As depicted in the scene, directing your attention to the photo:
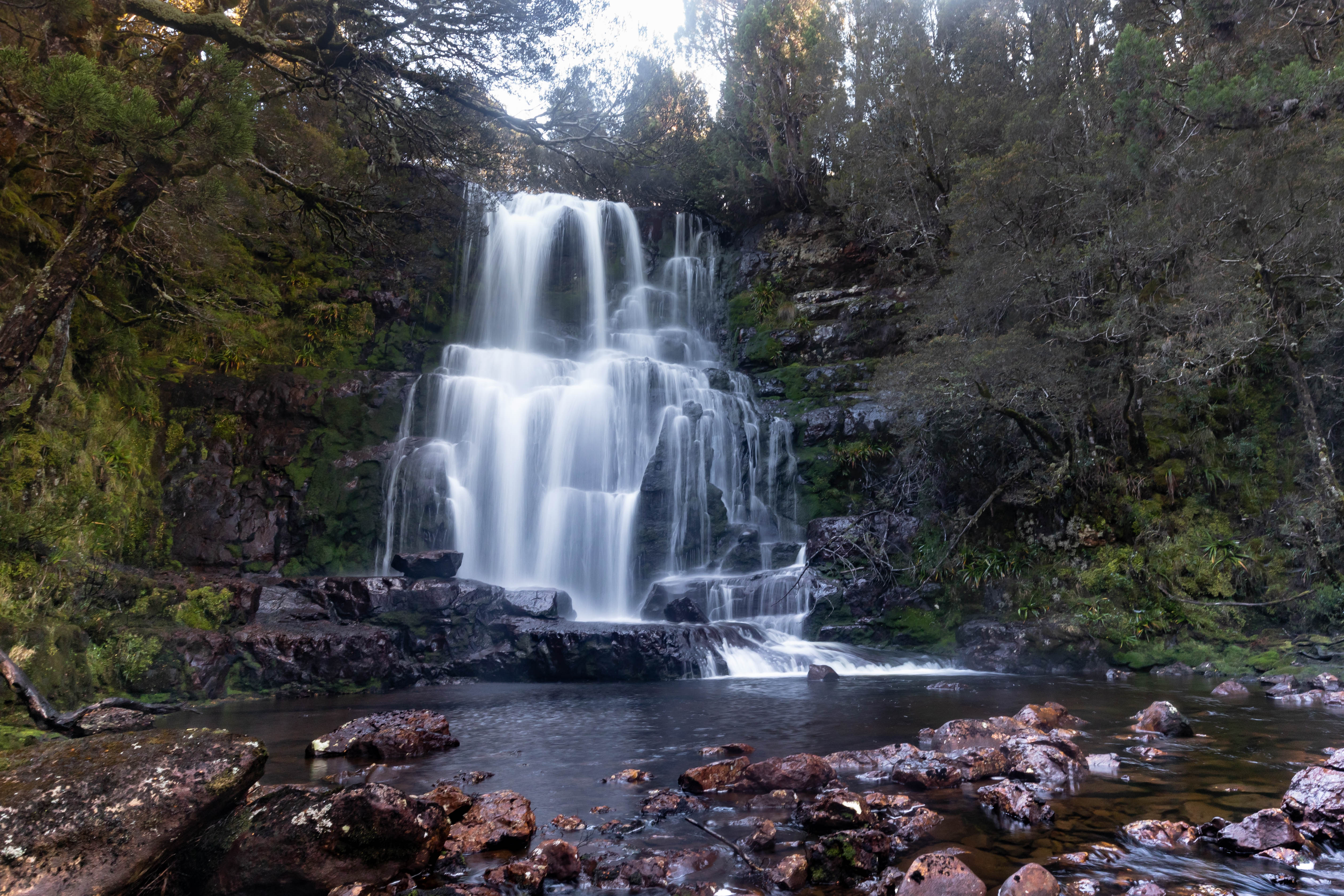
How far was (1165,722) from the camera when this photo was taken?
621 centimetres

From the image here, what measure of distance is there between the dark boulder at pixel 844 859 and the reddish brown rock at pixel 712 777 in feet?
4.80

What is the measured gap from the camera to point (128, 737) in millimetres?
3398

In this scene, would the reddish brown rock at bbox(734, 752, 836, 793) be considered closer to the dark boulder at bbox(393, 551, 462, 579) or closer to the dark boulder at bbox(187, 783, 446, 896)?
the dark boulder at bbox(187, 783, 446, 896)

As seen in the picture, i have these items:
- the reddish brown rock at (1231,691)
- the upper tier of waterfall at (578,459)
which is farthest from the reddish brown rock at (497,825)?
the upper tier of waterfall at (578,459)

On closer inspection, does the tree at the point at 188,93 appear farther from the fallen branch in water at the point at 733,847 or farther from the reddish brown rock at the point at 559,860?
the fallen branch in water at the point at 733,847

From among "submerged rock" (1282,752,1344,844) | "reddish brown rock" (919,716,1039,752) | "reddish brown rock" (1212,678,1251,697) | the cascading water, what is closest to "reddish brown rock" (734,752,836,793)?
"reddish brown rock" (919,716,1039,752)

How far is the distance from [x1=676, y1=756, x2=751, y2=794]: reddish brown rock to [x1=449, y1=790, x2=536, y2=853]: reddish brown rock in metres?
1.13

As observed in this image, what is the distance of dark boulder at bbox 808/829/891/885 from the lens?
10.5 ft

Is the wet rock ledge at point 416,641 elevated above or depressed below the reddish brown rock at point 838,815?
below

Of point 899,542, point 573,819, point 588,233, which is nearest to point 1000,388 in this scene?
point 899,542

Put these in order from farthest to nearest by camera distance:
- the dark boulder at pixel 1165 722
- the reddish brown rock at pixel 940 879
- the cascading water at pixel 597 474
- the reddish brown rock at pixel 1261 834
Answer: the cascading water at pixel 597 474, the dark boulder at pixel 1165 722, the reddish brown rock at pixel 1261 834, the reddish brown rock at pixel 940 879

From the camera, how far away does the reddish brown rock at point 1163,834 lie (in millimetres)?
3555

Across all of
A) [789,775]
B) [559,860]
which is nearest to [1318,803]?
[789,775]

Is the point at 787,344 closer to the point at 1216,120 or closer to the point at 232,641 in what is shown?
the point at 1216,120
